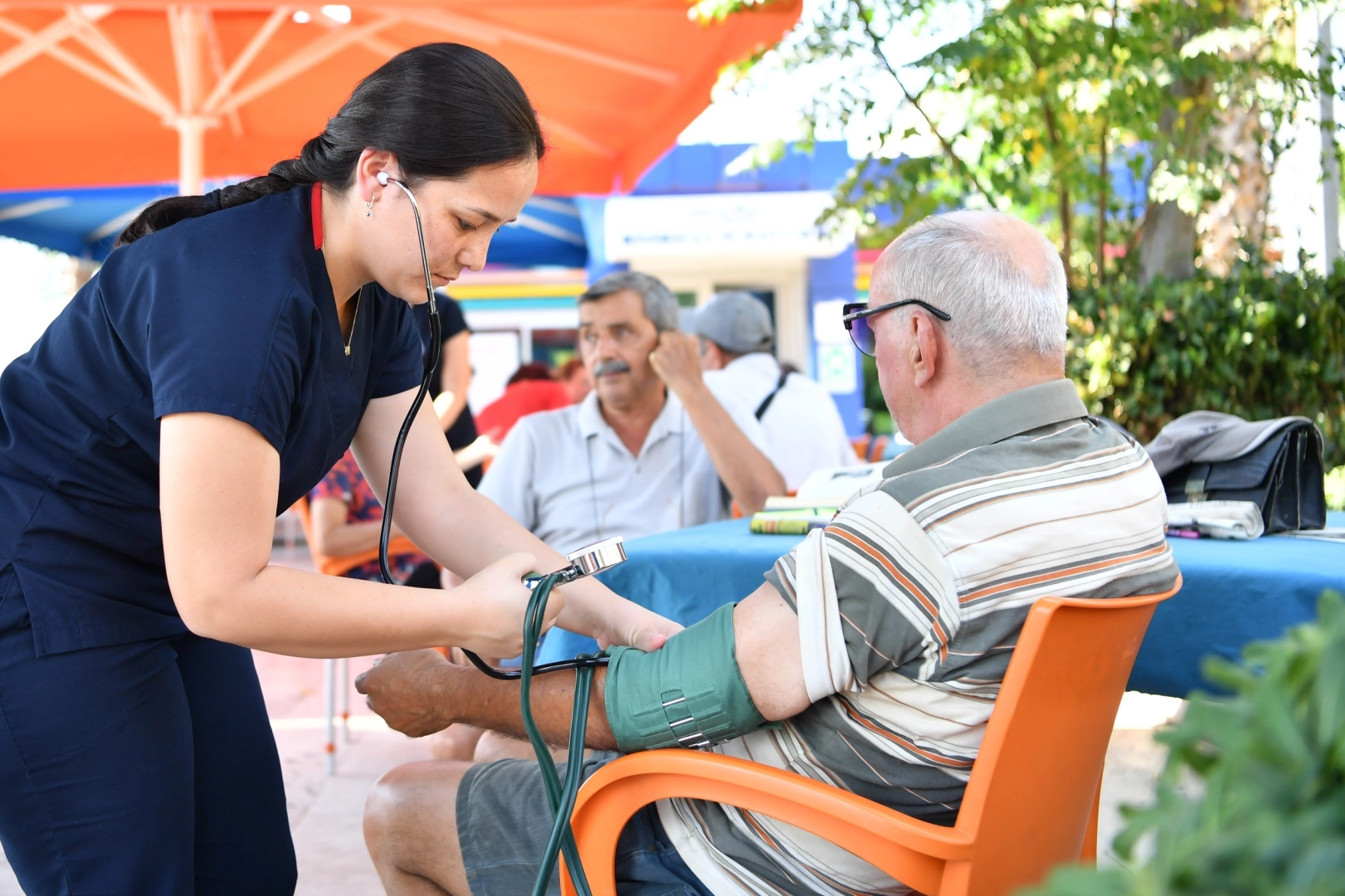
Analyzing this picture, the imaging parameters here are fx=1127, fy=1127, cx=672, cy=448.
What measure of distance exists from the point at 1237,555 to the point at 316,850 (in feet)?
7.99

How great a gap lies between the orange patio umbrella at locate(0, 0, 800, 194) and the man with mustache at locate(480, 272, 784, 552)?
4.50 feet

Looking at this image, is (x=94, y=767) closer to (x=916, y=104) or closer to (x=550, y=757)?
(x=550, y=757)

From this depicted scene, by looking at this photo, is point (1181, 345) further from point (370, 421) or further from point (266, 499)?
point (266, 499)

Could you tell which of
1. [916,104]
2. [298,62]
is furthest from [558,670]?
[298,62]

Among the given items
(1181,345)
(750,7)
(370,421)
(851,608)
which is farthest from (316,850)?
(1181,345)

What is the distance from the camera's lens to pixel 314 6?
3.90 meters

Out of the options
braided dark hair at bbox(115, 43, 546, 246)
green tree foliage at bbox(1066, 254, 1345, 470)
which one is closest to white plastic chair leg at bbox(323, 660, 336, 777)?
braided dark hair at bbox(115, 43, 546, 246)

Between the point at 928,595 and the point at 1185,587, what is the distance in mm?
801

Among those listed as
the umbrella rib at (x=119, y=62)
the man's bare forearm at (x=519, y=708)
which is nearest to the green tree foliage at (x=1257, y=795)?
the man's bare forearm at (x=519, y=708)

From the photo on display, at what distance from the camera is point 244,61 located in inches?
191

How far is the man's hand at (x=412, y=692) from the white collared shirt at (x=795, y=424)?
2.36 metres

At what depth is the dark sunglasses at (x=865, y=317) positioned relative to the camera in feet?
4.98

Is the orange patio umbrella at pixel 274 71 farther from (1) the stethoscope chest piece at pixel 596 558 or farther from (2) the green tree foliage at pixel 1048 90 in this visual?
(1) the stethoscope chest piece at pixel 596 558

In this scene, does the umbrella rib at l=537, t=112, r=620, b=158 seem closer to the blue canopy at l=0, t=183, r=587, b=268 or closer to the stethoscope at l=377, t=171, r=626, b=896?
the blue canopy at l=0, t=183, r=587, b=268
